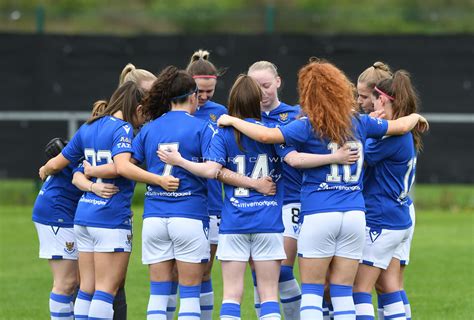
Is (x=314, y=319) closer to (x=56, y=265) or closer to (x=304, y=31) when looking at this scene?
(x=56, y=265)

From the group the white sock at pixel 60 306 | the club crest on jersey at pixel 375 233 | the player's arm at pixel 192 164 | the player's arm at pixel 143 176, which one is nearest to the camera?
the player's arm at pixel 192 164

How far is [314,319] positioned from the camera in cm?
693

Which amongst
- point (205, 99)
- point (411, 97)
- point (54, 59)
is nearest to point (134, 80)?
point (205, 99)

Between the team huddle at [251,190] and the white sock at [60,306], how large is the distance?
310mm

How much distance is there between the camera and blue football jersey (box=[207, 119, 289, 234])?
23.3 feet

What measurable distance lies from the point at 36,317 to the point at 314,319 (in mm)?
3252

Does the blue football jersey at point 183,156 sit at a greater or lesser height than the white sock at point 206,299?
greater

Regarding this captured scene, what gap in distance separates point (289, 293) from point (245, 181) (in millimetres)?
1331

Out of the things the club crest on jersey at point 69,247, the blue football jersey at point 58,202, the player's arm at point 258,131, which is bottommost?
the club crest on jersey at point 69,247

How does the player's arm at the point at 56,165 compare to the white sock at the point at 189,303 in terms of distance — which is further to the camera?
the player's arm at the point at 56,165

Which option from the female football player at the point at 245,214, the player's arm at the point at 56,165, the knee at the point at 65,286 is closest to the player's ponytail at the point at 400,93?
the female football player at the point at 245,214

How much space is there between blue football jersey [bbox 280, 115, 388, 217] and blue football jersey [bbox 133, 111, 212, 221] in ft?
2.12

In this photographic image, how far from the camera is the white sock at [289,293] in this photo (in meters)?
7.98

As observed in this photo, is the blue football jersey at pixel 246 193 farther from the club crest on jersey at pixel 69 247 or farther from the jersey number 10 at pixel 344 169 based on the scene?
the club crest on jersey at pixel 69 247
